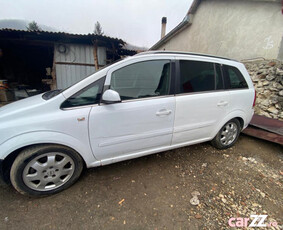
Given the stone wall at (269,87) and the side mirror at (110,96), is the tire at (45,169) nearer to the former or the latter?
the side mirror at (110,96)

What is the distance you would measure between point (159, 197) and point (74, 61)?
6656 millimetres

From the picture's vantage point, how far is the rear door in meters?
2.03

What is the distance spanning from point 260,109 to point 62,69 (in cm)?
810

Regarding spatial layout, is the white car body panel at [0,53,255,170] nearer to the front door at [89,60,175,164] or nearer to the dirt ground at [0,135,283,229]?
the front door at [89,60,175,164]

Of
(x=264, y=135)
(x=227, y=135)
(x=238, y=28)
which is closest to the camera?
(x=227, y=135)

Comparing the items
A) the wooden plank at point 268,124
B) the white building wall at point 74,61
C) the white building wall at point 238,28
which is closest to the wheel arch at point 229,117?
the wooden plank at point 268,124

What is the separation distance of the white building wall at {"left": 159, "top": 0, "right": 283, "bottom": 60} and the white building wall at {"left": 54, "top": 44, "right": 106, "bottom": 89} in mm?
5805

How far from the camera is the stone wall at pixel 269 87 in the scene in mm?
4180

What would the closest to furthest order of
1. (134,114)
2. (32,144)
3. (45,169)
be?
(32,144) → (45,169) → (134,114)

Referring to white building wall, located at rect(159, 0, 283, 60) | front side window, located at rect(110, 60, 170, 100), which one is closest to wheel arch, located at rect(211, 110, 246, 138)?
front side window, located at rect(110, 60, 170, 100)

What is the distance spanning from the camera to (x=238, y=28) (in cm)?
584

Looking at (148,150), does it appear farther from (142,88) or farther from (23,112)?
(23,112)

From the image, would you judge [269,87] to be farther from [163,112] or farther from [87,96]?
[87,96]

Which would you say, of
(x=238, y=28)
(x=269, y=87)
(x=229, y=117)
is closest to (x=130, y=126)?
(x=229, y=117)
